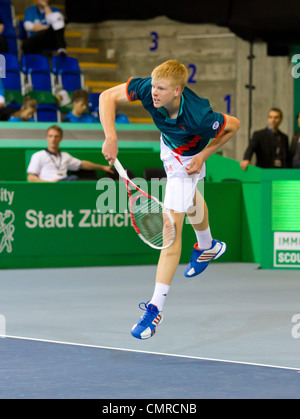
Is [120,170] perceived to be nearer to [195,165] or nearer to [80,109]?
[195,165]

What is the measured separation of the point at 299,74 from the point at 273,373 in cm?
1083

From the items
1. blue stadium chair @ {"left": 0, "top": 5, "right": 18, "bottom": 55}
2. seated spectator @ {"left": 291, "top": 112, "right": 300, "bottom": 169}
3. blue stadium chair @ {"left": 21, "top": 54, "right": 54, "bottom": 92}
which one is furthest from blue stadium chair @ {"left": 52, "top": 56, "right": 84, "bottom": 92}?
seated spectator @ {"left": 291, "top": 112, "right": 300, "bottom": 169}

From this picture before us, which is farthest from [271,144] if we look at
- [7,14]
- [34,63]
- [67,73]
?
[7,14]

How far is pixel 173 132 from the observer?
5828 mm

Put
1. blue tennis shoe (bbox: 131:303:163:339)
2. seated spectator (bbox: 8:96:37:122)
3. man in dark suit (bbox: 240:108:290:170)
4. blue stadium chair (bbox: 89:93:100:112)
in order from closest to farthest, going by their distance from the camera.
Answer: blue tennis shoe (bbox: 131:303:163:339) < man in dark suit (bbox: 240:108:290:170) < seated spectator (bbox: 8:96:37:122) < blue stadium chair (bbox: 89:93:100:112)

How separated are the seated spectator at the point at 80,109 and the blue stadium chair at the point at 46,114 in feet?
2.24

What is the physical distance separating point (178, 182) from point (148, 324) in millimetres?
1030

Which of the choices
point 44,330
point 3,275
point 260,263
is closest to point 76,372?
point 44,330

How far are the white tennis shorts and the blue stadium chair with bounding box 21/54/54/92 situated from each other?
8.83 meters

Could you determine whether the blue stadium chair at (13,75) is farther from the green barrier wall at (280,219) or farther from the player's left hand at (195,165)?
the player's left hand at (195,165)

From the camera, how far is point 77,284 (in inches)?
349

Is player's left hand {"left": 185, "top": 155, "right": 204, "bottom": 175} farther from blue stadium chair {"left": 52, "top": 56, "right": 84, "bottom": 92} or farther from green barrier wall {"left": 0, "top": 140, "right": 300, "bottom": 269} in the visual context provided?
blue stadium chair {"left": 52, "top": 56, "right": 84, "bottom": 92}

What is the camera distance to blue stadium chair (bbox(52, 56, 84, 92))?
14.8 m
